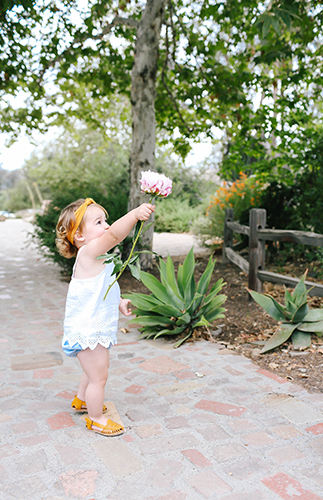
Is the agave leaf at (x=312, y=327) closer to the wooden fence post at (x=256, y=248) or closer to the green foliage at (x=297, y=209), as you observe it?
the wooden fence post at (x=256, y=248)

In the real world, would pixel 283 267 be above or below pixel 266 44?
below

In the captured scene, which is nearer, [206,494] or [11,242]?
[206,494]

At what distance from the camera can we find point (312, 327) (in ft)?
13.2

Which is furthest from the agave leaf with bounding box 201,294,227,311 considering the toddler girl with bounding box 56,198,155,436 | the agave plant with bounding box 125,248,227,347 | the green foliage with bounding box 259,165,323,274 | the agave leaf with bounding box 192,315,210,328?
the green foliage with bounding box 259,165,323,274

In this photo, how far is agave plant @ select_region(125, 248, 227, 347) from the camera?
4.39 meters

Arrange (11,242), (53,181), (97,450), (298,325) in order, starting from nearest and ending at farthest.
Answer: (97,450)
(298,325)
(11,242)
(53,181)

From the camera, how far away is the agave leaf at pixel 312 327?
3.97 meters

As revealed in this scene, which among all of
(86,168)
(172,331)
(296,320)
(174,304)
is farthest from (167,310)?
(86,168)

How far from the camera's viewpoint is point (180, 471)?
220 centimetres

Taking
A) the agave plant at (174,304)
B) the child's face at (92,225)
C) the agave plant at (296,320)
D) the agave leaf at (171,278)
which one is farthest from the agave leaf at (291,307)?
the child's face at (92,225)

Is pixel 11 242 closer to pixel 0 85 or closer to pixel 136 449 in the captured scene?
pixel 0 85

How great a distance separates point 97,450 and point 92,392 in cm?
32

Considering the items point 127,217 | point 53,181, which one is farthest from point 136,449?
point 53,181

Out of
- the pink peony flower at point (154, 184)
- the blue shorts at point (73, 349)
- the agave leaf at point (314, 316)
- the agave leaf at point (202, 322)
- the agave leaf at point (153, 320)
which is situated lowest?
the agave leaf at point (153, 320)
